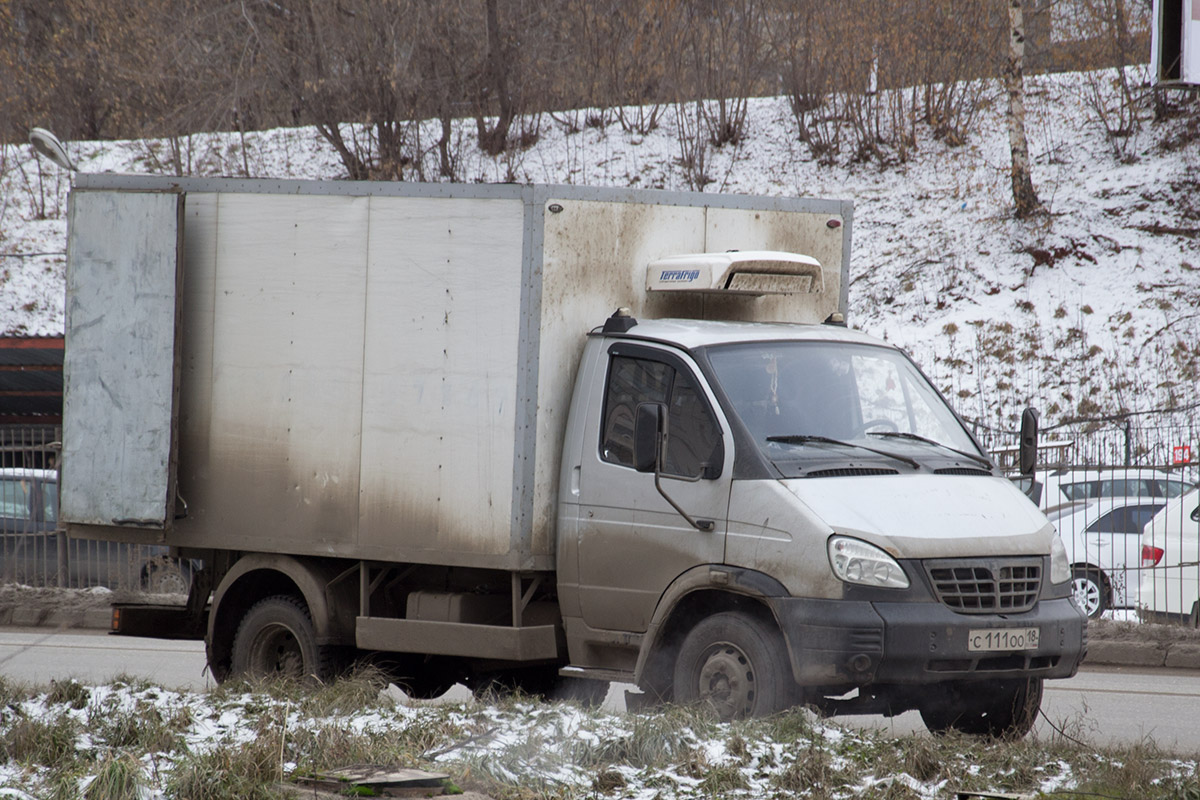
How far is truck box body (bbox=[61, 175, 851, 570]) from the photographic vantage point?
7.76 m

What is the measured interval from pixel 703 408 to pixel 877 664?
163cm

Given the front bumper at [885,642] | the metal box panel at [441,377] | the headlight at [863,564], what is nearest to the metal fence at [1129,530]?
the front bumper at [885,642]

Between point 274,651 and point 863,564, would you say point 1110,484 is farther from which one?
point 274,651

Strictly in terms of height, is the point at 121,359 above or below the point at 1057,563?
above

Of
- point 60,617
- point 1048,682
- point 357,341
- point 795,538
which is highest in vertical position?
point 357,341

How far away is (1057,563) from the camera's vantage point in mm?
7090

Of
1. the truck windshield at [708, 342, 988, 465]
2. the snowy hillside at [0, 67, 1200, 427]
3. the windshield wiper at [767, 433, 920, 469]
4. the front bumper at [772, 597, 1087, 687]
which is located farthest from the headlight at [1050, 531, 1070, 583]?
the snowy hillside at [0, 67, 1200, 427]

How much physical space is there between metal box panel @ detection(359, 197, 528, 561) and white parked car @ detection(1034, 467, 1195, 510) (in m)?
8.61

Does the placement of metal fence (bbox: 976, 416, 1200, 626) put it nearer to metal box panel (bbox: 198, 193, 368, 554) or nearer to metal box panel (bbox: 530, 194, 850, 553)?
metal box panel (bbox: 530, 194, 850, 553)

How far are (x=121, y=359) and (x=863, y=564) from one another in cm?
487

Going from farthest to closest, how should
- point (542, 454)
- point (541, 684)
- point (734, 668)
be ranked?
1. point (541, 684)
2. point (542, 454)
3. point (734, 668)

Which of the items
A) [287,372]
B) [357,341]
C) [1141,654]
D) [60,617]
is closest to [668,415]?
[357,341]

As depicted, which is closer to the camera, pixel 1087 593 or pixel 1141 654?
pixel 1141 654

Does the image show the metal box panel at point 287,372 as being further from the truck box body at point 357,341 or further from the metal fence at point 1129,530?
the metal fence at point 1129,530
